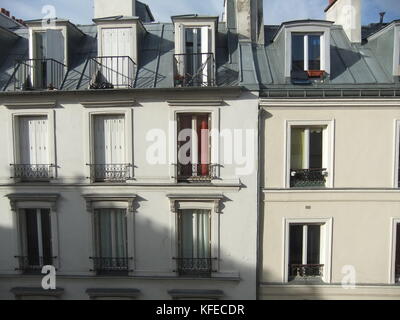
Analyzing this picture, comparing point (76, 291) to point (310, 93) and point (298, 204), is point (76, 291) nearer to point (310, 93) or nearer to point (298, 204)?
point (298, 204)

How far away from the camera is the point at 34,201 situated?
7395 mm

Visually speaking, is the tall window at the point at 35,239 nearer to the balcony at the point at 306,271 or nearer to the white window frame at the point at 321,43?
the balcony at the point at 306,271

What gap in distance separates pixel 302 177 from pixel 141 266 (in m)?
4.98

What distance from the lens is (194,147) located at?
728 cm

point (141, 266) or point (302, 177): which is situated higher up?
point (302, 177)

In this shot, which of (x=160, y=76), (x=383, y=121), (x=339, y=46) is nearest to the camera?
(x=383, y=121)

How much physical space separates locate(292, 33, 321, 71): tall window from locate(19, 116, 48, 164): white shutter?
7111mm

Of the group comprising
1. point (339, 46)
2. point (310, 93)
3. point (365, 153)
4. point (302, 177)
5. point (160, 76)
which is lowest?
point (302, 177)

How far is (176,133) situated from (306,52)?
4.19 metres

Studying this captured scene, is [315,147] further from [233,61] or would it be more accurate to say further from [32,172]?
[32,172]

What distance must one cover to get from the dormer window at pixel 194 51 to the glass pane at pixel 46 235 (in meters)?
5.16

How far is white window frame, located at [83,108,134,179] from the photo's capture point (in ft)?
23.5

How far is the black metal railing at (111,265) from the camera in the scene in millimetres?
7547

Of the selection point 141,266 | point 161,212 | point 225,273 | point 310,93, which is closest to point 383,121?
point 310,93
